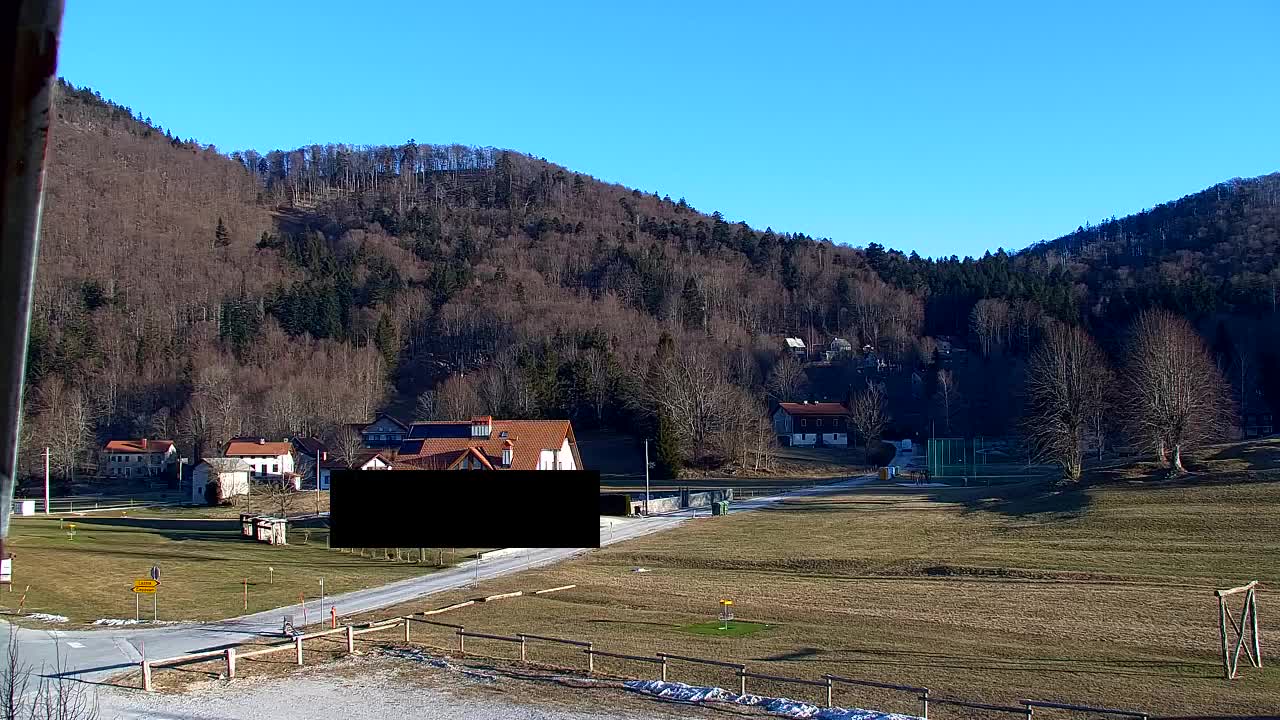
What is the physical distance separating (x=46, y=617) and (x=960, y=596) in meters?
27.8

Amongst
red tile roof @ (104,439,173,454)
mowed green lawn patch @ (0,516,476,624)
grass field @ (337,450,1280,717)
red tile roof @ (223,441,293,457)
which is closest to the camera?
grass field @ (337,450,1280,717)

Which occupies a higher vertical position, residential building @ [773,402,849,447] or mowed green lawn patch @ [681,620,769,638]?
residential building @ [773,402,849,447]

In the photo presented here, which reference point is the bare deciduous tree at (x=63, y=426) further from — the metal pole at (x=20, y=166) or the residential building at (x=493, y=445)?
the metal pole at (x=20, y=166)

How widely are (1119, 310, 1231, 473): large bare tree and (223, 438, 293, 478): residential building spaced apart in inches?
2189

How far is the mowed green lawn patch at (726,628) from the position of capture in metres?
26.7

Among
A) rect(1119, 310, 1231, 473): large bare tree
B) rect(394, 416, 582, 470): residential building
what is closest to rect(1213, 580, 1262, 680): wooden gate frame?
rect(394, 416, 582, 470): residential building

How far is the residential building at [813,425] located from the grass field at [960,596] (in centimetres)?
5024

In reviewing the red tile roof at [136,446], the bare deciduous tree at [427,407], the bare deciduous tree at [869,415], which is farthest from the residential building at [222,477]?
the bare deciduous tree at [869,415]

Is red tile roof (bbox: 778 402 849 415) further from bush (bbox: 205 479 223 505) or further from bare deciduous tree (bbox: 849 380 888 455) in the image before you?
bush (bbox: 205 479 223 505)

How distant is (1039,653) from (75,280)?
148177 millimetres

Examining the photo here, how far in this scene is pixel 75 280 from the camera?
459 ft

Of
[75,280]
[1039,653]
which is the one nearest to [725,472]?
[1039,653]

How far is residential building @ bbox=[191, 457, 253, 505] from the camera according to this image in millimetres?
64812

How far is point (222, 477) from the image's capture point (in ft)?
213
